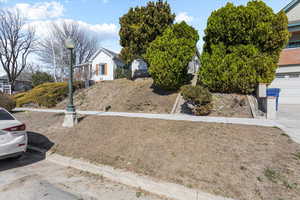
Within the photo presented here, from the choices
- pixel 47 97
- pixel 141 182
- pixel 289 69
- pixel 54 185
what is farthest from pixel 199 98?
pixel 47 97

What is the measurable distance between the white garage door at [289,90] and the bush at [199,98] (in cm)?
887

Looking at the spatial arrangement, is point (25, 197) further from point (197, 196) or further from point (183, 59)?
point (183, 59)

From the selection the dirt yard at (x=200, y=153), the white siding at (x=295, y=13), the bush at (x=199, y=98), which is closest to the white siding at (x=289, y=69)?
the white siding at (x=295, y=13)

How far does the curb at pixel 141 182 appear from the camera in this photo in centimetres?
238

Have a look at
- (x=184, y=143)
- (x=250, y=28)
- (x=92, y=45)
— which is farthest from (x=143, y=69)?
(x=92, y=45)

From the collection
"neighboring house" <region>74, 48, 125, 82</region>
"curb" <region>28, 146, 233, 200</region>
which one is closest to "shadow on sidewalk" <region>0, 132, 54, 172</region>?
"curb" <region>28, 146, 233, 200</region>

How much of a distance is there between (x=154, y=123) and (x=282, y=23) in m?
7.91

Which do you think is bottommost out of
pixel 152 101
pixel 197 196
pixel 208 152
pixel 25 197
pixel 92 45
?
pixel 25 197

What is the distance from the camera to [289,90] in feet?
36.5

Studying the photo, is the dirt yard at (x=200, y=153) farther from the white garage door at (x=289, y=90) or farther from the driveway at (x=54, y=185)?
the white garage door at (x=289, y=90)

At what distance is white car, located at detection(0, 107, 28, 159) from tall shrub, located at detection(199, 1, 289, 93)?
7.92m

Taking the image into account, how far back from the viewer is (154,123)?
5559mm

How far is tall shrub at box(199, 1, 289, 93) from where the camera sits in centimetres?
705

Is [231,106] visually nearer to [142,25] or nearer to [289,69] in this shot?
[289,69]
